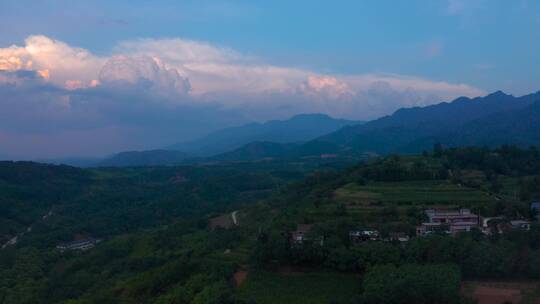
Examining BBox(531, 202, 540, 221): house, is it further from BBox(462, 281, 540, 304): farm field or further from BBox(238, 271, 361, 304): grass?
BBox(238, 271, 361, 304): grass

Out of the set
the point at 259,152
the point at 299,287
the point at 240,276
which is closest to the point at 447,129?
the point at 259,152

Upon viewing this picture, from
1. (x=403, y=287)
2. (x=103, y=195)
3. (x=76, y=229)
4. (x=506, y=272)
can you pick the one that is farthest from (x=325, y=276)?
(x=103, y=195)

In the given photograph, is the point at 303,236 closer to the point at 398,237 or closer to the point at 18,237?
the point at 398,237

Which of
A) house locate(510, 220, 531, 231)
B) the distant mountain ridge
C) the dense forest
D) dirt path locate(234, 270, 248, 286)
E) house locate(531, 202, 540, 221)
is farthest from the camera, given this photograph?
the distant mountain ridge

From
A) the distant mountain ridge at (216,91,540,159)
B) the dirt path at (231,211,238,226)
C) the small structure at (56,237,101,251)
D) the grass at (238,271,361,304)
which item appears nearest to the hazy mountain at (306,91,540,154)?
the distant mountain ridge at (216,91,540,159)

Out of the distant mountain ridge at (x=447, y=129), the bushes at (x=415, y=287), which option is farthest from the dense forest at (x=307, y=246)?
the distant mountain ridge at (x=447, y=129)
